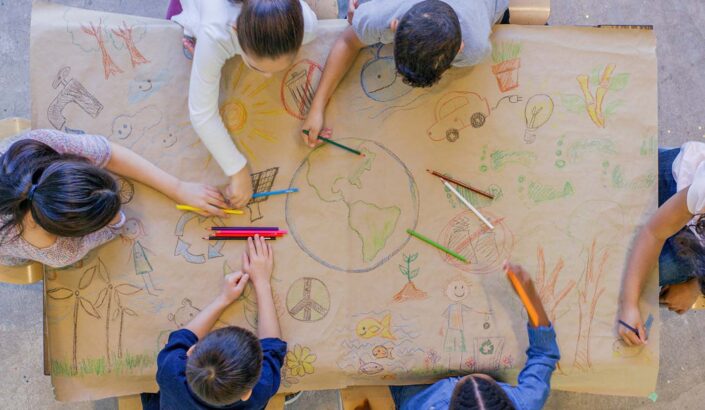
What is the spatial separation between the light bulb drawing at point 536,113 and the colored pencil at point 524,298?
276 millimetres

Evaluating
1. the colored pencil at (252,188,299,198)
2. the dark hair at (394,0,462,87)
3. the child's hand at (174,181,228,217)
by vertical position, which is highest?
the dark hair at (394,0,462,87)

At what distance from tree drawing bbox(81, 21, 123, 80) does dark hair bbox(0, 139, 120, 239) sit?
0.21 meters

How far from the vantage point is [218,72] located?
3.54ft

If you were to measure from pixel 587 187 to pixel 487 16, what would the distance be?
0.40 meters

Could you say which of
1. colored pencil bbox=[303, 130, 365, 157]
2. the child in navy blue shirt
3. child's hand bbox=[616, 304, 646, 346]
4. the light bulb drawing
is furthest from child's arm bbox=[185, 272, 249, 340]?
child's hand bbox=[616, 304, 646, 346]

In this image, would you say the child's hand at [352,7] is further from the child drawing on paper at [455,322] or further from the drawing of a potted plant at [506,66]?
the child drawing on paper at [455,322]

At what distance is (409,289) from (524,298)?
0.74ft

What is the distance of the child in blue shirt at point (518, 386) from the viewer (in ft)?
3.29

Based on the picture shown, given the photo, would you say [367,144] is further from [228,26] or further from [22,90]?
[22,90]

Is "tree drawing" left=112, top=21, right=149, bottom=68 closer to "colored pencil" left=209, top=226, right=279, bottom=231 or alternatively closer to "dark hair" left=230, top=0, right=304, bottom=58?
"dark hair" left=230, top=0, right=304, bottom=58

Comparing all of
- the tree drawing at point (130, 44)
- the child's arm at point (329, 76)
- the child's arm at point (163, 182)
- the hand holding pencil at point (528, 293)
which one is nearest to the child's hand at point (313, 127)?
the child's arm at point (329, 76)

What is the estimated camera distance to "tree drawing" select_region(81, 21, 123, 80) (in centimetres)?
110

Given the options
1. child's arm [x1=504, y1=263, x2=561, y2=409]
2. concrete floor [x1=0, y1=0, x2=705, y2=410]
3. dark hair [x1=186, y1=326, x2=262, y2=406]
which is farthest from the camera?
concrete floor [x1=0, y1=0, x2=705, y2=410]

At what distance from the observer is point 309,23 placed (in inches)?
42.7
